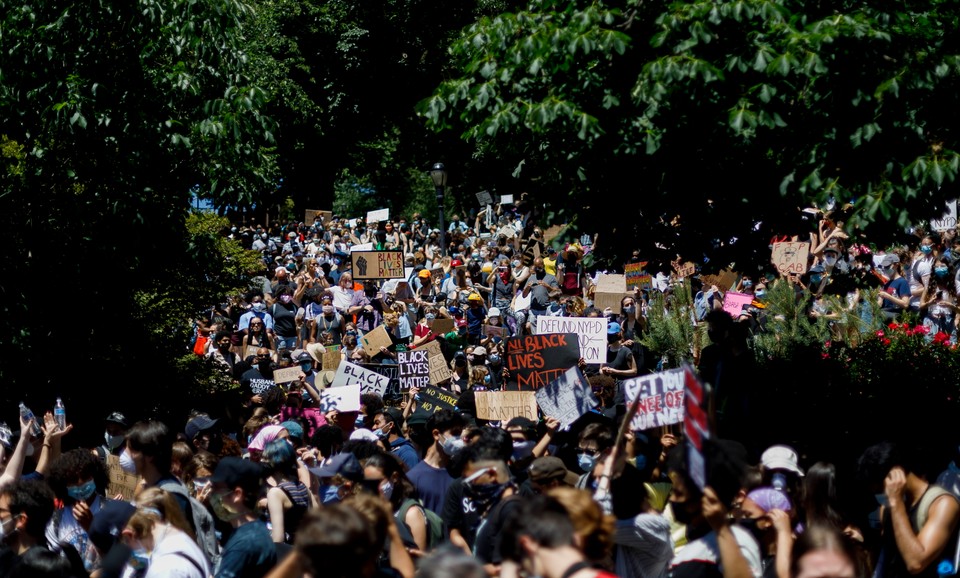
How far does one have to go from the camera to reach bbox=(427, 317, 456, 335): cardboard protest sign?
1898 cm

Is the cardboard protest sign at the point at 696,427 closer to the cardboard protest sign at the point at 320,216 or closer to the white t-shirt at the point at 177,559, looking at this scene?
the white t-shirt at the point at 177,559

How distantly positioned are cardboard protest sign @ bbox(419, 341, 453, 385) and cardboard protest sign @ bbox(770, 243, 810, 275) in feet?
14.2

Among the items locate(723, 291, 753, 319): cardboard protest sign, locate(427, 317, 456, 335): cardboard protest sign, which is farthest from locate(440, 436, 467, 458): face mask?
locate(427, 317, 456, 335): cardboard protest sign

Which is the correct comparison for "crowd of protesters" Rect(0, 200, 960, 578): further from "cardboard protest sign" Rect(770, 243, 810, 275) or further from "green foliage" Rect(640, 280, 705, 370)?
"cardboard protest sign" Rect(770, 243, 810, 275)

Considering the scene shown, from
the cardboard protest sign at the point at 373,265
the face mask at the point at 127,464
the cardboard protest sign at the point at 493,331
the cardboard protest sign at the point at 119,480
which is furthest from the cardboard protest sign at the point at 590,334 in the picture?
the cardboard protest sign at the point at 373,265

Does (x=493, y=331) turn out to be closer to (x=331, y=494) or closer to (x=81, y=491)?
(x=331, y=494)

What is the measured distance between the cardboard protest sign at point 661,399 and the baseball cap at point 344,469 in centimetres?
169

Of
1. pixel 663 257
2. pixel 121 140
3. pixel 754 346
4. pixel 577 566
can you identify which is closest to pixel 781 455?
pixel 577 566

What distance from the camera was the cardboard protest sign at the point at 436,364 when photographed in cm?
1591

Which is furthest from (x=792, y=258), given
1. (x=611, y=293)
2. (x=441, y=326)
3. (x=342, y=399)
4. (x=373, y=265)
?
(x=373, y=265)

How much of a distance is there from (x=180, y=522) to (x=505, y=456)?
213 centimetres

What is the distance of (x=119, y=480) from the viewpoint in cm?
1002

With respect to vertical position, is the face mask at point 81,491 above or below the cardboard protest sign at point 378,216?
below

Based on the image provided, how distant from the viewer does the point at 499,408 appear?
452 inches
